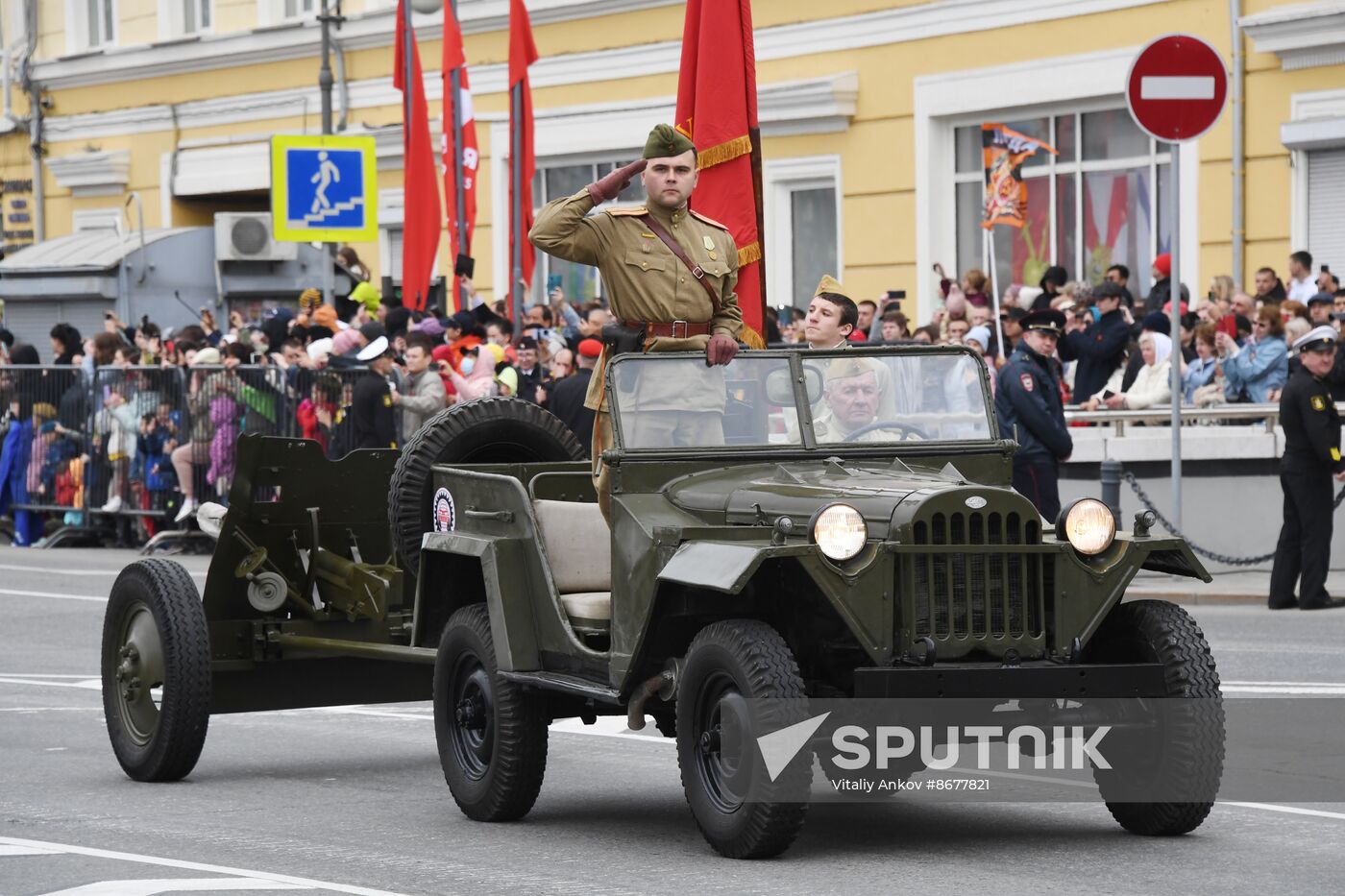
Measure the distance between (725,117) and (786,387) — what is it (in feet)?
23.5

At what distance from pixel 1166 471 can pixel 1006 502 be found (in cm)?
A: 1091

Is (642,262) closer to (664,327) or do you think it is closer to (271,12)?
(664,327)

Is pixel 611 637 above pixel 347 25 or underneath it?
underneath

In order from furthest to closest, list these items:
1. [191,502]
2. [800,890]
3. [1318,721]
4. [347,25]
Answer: [347,25]
[191,502]
[1318,721]
[800,890]

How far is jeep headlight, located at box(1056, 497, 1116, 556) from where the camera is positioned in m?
7.80

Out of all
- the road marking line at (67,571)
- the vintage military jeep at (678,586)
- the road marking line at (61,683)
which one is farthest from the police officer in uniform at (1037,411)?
the road marking line at (67,571)

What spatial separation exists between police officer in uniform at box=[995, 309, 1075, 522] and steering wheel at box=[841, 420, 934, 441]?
314 inches

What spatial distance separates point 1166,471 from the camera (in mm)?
18297

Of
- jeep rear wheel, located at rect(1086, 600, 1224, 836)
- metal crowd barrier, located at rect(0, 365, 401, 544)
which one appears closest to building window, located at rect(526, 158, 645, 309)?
metal crowd barrier, located at rect(0, 365, 401, 544)

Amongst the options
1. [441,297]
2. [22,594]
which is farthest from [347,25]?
[22,594]

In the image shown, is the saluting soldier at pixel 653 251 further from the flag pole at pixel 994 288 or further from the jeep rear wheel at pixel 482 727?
the flag pole at pixel 994 288

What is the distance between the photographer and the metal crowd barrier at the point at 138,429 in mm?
22391

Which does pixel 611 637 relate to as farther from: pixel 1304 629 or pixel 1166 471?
pixel 1166 471

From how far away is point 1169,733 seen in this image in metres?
7.78
